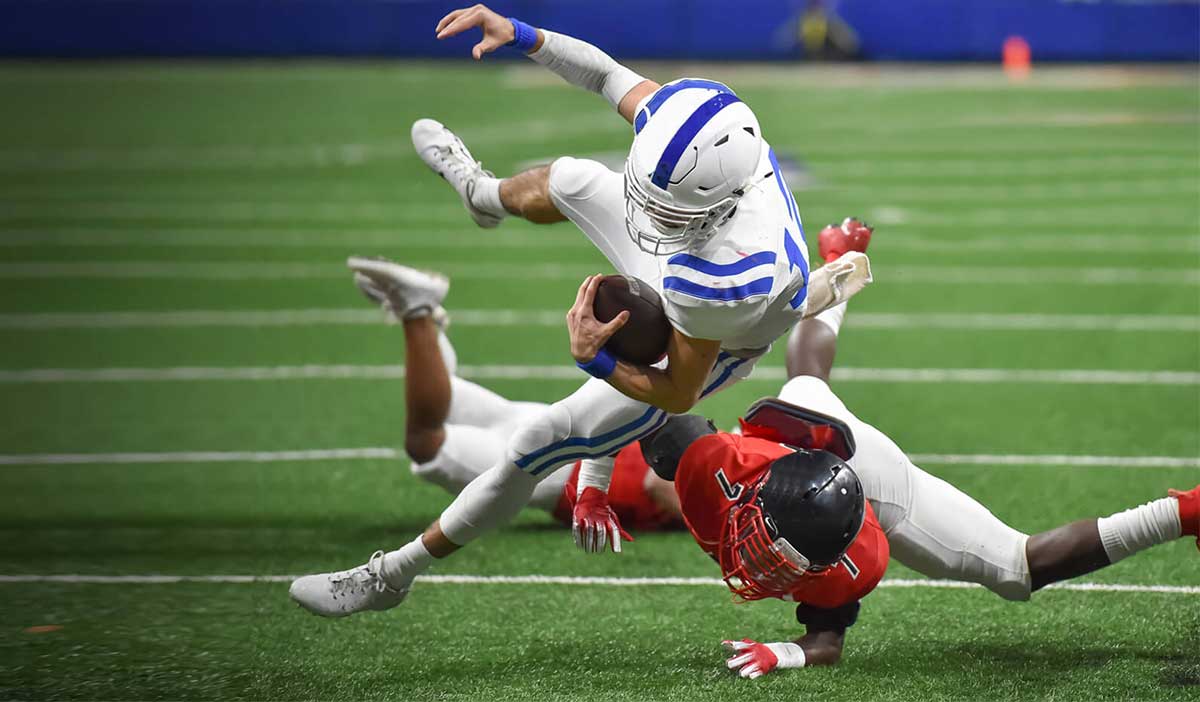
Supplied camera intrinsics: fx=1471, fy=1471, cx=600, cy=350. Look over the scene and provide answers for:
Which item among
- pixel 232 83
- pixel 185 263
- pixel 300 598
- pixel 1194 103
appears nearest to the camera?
pixel 300 598

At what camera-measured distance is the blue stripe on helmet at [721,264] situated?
10.8 feet

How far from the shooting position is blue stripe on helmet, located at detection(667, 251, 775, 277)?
130 inches

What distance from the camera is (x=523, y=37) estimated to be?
3912 mm

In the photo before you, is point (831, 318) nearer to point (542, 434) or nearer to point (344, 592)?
point (542, 434)

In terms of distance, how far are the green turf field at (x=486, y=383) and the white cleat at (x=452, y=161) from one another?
112cm

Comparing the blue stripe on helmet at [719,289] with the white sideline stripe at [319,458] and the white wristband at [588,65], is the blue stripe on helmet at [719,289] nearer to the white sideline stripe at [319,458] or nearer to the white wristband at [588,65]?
the white wristband at [588,65]

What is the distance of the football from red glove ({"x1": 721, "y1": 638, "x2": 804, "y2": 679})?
776mm

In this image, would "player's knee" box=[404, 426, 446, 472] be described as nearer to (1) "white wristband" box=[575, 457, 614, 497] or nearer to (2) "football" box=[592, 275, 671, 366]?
(1) "white wristband" box=[575, 457, 614, 497]

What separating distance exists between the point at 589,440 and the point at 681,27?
68.9 ft

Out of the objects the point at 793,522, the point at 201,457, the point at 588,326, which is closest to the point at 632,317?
the point at 588,326

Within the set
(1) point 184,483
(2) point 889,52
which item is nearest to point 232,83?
(2) point 889,52

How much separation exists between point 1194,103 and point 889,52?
21.7 feet

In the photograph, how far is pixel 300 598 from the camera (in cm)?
382

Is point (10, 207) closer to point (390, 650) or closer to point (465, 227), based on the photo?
point (465, 227)
